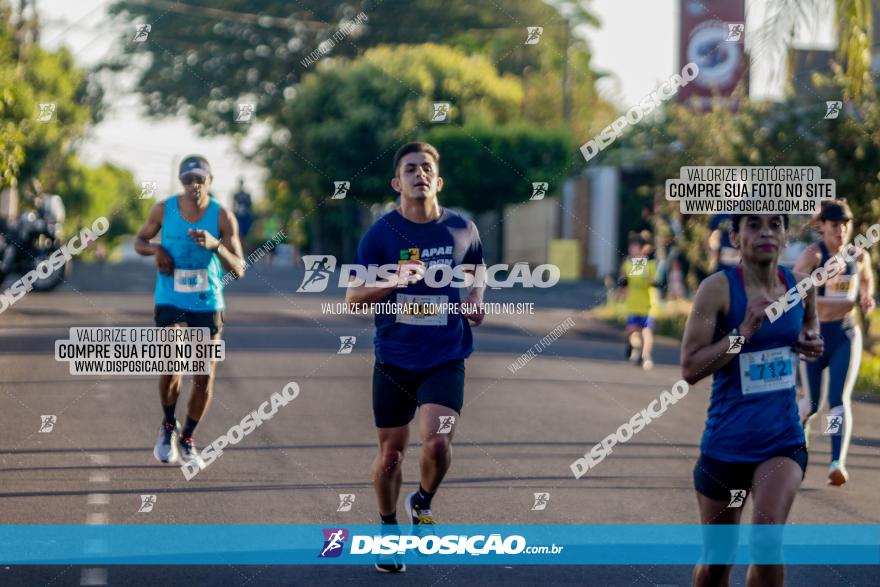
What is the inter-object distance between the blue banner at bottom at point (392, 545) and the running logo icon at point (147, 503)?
423mm

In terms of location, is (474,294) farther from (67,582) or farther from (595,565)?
(67,582)

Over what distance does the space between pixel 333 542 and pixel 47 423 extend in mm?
5242

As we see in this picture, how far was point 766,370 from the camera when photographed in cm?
564

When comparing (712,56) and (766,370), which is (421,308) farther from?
(712,56)

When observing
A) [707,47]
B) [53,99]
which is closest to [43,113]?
[707,47]

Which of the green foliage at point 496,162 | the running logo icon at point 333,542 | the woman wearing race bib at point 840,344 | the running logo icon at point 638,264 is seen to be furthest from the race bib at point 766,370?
the green foliage at point 496,162

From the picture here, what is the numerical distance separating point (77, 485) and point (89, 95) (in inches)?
1875

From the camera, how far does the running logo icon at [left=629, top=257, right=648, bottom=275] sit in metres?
19.7

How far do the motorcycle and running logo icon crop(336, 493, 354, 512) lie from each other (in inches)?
804

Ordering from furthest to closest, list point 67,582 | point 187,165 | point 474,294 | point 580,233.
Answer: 1. point 580,233
2. point 187,165
3. point 474,294
4. point 67,582

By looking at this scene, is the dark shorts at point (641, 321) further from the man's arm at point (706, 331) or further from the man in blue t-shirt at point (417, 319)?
the man's arm at point (706, 331)

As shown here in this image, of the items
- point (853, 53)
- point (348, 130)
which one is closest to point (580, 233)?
point (348, 130)

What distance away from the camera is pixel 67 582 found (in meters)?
6.82

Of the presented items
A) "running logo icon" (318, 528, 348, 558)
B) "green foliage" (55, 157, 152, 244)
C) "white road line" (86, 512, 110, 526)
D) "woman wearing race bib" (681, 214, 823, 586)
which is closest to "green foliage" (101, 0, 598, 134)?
"green foliage" (55, 157, 152, 244)
